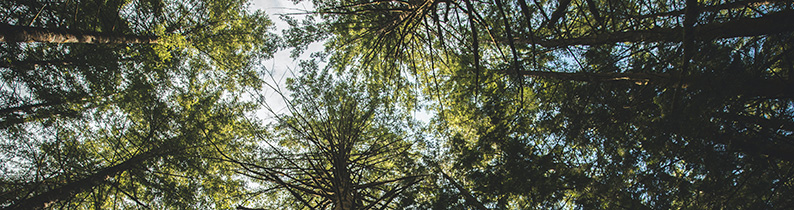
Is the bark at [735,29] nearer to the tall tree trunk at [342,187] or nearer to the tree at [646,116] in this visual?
Result: the tree at [646,116]

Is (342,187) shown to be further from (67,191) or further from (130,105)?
(130,105)

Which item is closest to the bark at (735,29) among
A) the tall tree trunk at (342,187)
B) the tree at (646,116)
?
the tree at (646,116)

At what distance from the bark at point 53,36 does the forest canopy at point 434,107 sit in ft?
0.09

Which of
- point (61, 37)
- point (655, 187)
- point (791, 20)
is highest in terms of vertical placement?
point (61, 37)

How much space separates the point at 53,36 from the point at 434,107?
6.41 meters

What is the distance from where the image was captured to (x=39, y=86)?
5.16 metres

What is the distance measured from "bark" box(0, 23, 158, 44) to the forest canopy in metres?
0.03

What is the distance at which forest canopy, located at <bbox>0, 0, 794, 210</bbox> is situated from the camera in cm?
240

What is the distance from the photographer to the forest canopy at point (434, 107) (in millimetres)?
2404

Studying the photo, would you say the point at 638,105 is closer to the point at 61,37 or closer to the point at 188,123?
the point at 61,37

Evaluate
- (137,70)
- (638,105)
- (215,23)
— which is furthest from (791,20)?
(137,70)

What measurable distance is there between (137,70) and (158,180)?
2731 mm

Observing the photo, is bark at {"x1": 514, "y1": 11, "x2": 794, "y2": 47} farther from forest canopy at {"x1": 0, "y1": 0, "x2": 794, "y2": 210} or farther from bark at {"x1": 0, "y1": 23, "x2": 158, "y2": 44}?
bark at {"x1": 0, "y1": 23, "x2": 158, "y2": 44}

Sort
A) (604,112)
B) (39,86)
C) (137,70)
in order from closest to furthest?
(604,112)
(39,86)
(137,70)
